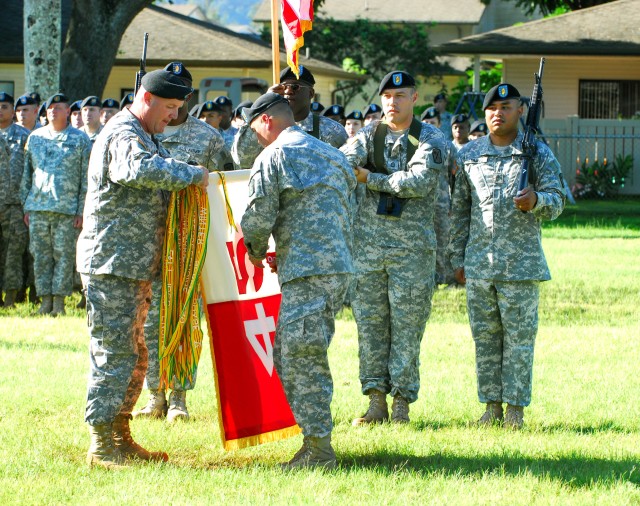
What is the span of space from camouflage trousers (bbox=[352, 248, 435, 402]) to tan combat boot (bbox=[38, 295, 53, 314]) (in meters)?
6.29

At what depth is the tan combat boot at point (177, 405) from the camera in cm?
838

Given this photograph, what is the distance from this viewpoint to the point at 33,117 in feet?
51.1

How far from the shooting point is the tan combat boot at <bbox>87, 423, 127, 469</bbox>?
6.86m

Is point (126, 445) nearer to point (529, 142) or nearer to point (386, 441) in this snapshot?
point (386, 441)

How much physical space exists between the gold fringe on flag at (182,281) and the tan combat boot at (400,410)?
1.87m

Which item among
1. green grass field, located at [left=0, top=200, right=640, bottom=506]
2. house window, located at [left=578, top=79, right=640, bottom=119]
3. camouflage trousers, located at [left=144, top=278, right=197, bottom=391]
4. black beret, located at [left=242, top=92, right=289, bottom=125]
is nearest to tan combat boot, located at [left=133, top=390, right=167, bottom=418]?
camouflage trousers, located at [left=144, top=278, right=197, bottom=391]

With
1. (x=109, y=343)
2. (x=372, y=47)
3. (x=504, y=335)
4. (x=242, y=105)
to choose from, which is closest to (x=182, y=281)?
(x=109, y=343)

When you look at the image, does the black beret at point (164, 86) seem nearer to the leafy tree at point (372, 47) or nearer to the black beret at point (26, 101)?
the black beret at point (26, 101)

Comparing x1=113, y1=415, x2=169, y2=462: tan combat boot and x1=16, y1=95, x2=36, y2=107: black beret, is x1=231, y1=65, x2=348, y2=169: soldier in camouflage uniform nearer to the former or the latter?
x1=113, y1=415, x2=169, y2=462: tan combat boot

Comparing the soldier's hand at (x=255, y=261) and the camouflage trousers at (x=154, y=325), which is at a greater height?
the soldier's hand at (x=255, y=261)

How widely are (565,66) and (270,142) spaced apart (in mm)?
28320

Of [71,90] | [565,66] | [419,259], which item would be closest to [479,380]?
[419,259]

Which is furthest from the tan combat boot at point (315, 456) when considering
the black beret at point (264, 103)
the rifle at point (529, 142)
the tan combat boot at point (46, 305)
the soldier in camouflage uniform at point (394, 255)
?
the tan combat boot at point (46, 305)

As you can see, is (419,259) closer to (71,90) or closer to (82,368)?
(82,368)
